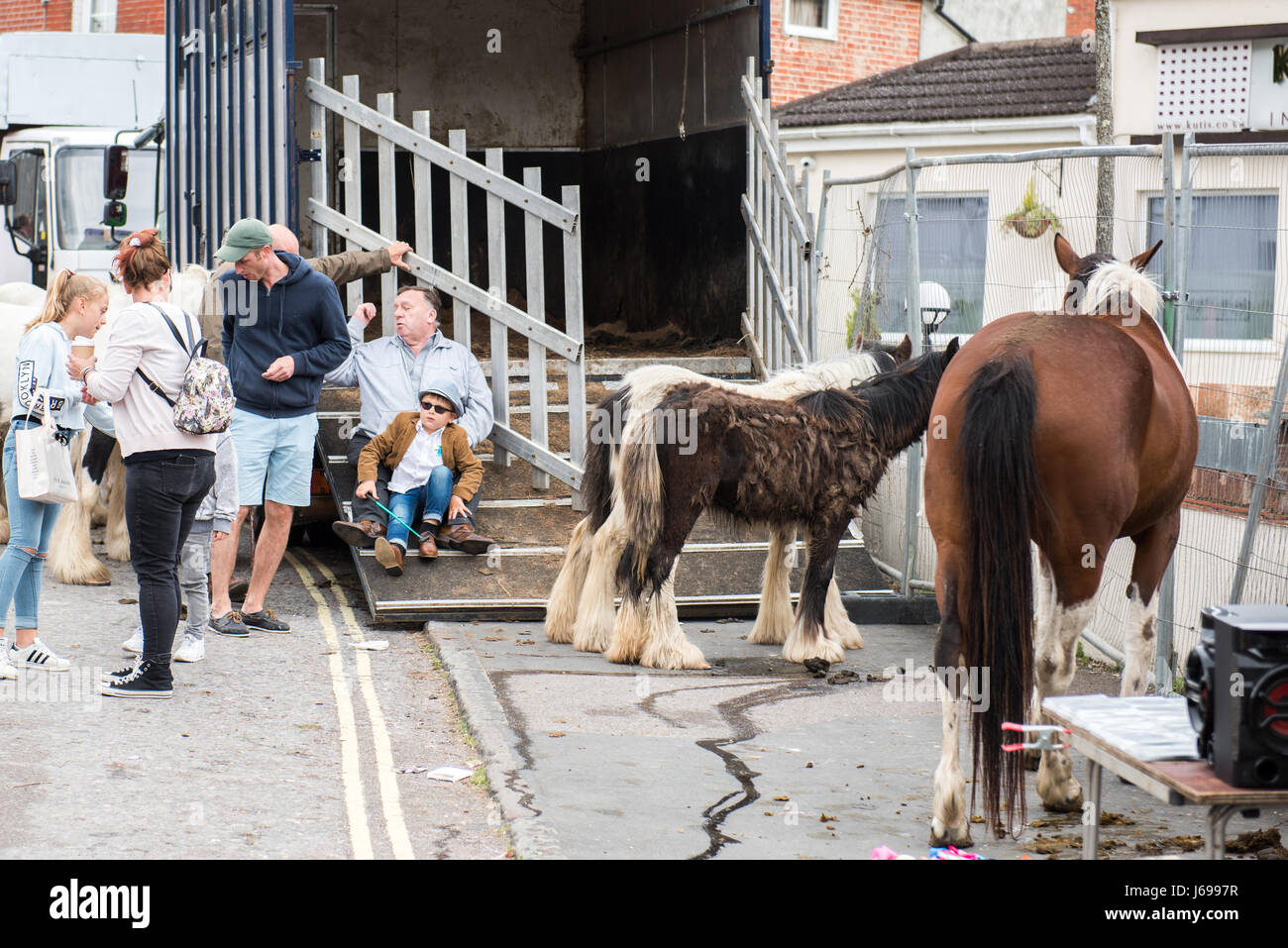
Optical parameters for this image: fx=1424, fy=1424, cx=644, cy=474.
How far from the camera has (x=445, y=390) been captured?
8664 mm

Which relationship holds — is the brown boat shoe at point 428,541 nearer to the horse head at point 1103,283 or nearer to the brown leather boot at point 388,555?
the brown leather boot at point 388,555

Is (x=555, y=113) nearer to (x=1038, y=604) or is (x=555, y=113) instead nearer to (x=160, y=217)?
(x=160, y=217)

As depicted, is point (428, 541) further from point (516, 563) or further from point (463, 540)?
point (516, 563)

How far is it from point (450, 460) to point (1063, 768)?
4699mm

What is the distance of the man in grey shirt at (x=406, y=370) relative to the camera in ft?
29.3

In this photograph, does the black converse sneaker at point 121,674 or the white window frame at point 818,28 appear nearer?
the black converse sneaker at point 121,674

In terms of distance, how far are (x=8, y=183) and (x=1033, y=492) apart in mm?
13759

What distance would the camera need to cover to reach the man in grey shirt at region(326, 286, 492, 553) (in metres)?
8.94

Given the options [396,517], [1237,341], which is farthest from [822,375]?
[396,517]

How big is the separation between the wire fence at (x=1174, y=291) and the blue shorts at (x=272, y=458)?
378 centimetres

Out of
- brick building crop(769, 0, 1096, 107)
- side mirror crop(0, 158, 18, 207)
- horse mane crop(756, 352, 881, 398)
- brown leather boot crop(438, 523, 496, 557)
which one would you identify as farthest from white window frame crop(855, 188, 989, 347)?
brick building crop(769, 0, 1096, 107)

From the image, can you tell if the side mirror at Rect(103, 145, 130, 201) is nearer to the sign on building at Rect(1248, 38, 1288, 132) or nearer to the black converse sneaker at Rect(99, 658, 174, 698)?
the black converse sneaker at Rect(99, 658, 174, 698)

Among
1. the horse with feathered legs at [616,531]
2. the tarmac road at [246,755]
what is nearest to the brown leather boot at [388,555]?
the tarmac road at [246,755]
